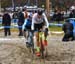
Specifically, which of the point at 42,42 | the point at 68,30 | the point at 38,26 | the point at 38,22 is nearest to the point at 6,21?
the point at 68,30

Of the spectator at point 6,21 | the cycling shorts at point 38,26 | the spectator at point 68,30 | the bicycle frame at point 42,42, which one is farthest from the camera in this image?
the spectator at point 6,21

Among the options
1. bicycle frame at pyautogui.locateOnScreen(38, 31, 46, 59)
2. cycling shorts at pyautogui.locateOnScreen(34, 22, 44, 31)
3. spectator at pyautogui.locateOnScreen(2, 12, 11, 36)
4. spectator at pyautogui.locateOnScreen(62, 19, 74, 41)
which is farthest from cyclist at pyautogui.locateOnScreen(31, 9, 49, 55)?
spectator at pyautogui.locateOnScreen(2, 12, 11, 36)

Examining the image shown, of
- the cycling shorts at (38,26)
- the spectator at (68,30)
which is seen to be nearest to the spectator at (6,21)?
the spectator at (68,30)

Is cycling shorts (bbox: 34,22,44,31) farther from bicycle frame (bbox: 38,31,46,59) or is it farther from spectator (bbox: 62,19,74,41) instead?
spectator (bbox: 62,19,74,41)

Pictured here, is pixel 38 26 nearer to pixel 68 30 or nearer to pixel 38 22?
pixel 38 22

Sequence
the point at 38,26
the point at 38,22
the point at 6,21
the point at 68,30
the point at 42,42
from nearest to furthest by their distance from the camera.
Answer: the point at 42,42
the point at 38,22
the point at 38,26
the point at 68,30
the point at 6,21

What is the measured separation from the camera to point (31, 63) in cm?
1124

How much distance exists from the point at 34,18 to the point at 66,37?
7994mm

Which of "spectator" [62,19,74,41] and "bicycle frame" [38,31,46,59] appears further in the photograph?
"spectator" [62,19,74,41]

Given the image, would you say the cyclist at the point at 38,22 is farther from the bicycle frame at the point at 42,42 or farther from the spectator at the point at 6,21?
the spectator at the point at 6,21

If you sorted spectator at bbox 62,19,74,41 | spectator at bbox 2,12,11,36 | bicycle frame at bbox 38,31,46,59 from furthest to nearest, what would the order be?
1. spectator at bbox 2,12,11,36
2. spectator at bbox 62,19,74,41
3. bicycle frame at bbox 38,31,46,59

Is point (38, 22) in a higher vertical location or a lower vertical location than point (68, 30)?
higher

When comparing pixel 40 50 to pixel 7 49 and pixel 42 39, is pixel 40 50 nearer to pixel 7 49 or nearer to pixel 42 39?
pixel 42 39

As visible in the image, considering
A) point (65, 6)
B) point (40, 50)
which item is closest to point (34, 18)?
point (40, 50)
